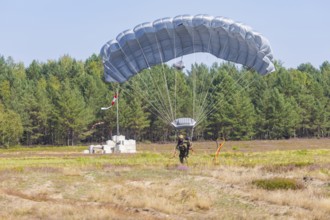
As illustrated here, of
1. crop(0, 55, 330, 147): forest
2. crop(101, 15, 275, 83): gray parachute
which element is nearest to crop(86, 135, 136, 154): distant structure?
crop(101, 15, 275, 83): gray parachute

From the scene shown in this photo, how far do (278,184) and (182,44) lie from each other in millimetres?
18417

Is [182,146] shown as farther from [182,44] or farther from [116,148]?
[116,148]

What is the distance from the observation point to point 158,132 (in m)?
130

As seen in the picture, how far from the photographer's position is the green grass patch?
23422 millimetres

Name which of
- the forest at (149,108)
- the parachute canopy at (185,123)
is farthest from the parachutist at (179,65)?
the forest at (149,108)

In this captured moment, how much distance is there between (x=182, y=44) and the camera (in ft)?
132

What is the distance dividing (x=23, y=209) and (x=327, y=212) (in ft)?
30.3

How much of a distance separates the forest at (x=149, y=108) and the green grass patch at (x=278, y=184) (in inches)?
2946

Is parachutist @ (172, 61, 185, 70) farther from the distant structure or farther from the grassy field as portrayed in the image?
the distant structure

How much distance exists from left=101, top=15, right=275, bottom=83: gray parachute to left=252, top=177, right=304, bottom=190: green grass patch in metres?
14.0

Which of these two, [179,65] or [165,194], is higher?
[179,65]

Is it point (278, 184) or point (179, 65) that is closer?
point (278, 184)

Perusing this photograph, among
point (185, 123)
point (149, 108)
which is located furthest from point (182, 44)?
point (149, 108)

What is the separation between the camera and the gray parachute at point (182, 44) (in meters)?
36.8
